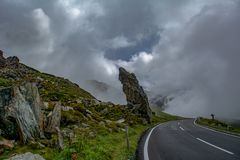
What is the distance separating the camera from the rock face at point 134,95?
67.8 metres

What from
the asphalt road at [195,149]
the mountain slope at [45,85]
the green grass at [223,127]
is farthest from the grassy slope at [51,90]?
the green grass at [223,127]

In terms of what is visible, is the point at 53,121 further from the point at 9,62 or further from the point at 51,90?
the point at 9,62

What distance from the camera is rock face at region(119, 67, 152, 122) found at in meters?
67.8

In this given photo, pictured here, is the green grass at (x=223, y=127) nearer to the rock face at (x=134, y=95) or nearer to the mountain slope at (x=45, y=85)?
the rock face at (x=134, y=95)

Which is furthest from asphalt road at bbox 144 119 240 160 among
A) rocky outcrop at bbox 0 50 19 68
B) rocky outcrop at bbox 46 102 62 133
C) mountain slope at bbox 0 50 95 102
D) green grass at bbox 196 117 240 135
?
rocky outcrop at bbox 0 50 19 68

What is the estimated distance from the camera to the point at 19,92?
19.7m

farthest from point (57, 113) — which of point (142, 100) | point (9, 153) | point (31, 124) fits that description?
point (142, 100)

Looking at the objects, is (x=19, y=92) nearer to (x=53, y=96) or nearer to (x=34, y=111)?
(x=34, y=111)

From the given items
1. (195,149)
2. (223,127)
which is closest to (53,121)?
(195,149)

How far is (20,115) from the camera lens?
1864cm

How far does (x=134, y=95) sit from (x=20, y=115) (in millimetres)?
53667

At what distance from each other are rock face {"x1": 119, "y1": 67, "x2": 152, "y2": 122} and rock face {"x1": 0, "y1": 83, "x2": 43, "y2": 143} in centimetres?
4713

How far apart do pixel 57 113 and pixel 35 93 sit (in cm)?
286

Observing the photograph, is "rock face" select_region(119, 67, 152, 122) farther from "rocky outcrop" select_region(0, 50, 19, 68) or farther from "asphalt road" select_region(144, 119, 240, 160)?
"rocky outcrop" select_region(0, 50, 19, 68)
